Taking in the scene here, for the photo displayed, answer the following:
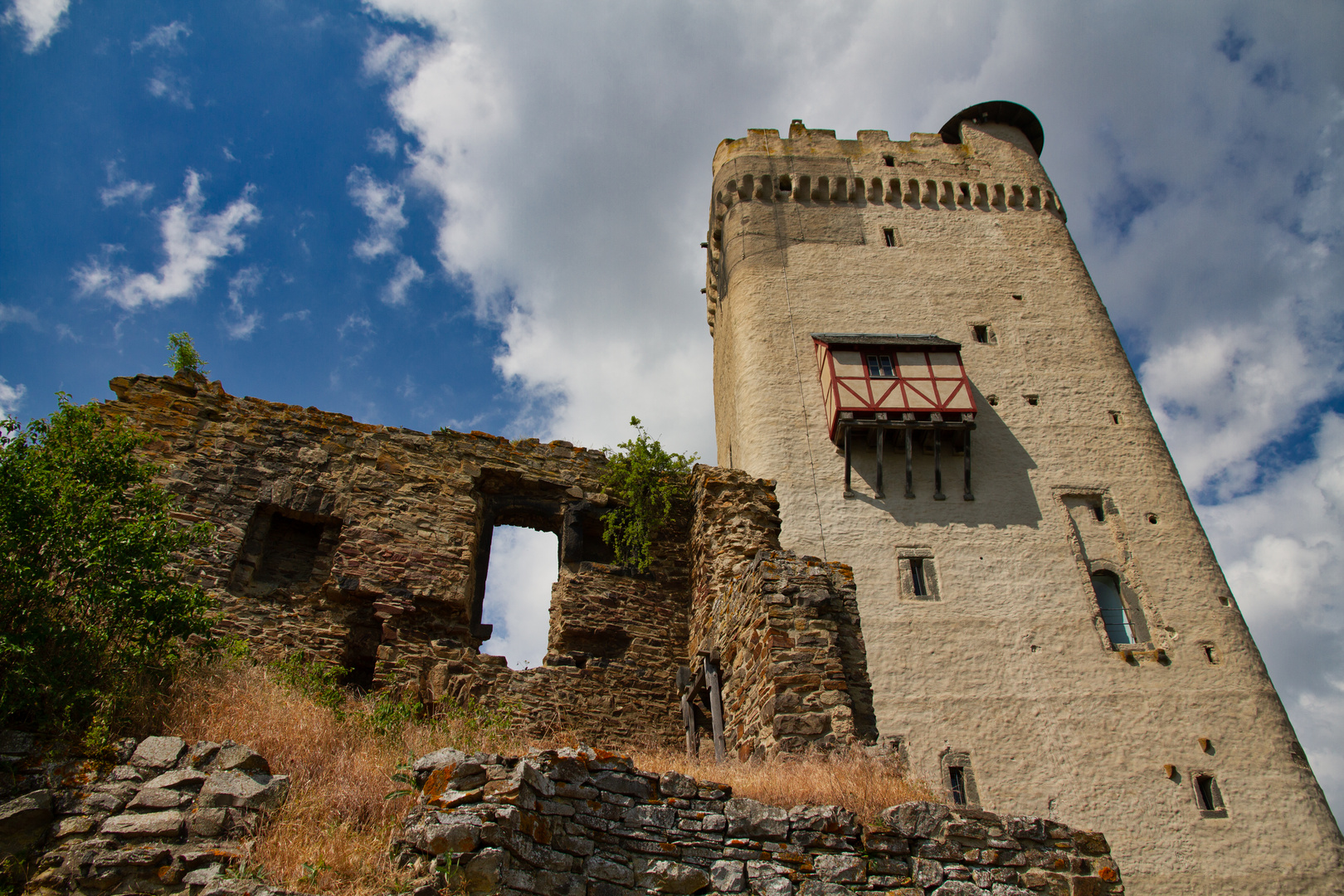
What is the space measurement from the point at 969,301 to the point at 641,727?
14.3 meters

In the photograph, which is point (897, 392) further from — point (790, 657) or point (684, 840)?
point (684, 840)

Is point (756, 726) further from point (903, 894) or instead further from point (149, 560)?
point (149, 560)

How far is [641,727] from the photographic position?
1046cm

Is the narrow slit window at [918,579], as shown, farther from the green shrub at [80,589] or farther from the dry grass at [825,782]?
the green shrub at [80,589]

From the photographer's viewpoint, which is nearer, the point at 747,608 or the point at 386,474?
the point at 747,608

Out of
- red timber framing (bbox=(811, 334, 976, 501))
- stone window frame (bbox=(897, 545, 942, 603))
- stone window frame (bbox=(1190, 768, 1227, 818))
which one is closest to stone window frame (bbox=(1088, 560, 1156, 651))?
stone window frame (bbox=(1190, 768, 1227, 818))

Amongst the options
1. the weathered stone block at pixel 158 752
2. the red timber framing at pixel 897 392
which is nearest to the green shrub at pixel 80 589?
the weathered stone block at pixel 158 752

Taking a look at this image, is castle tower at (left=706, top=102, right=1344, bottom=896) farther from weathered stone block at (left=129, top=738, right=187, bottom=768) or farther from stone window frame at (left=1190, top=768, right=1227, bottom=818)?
weathered stone block at (left=129, top=738, right=187, bottom=768)

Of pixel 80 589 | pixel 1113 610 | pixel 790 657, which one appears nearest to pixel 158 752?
pixel 80 589

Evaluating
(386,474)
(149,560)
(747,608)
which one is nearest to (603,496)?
(386,474)

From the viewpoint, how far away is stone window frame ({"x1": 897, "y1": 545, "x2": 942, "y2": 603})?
15.3m

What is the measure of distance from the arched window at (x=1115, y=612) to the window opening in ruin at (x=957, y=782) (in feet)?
13.7

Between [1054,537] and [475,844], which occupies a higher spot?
[1054,537]

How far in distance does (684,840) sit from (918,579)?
11.4 metres
